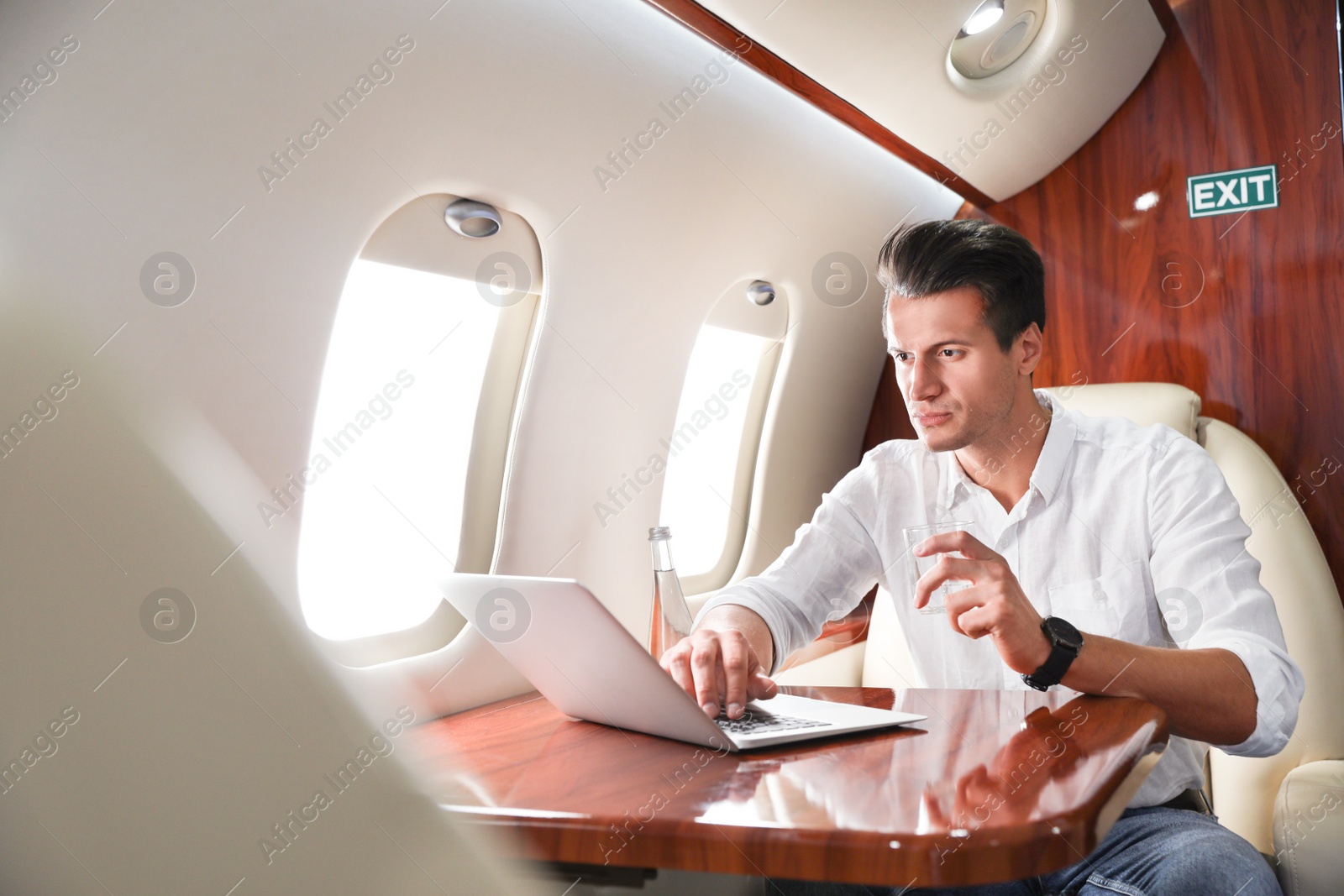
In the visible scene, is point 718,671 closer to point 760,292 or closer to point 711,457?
point 760,292

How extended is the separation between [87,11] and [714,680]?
110cm

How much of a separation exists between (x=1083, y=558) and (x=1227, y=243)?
5.09 feet

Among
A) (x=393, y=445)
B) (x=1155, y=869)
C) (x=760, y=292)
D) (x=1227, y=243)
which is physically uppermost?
(x=393, y=445)

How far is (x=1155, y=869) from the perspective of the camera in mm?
1127

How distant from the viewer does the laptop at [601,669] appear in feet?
3.23

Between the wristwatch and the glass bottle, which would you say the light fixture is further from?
the wristwatch

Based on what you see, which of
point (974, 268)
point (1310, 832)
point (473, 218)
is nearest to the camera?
point (1310, 832)

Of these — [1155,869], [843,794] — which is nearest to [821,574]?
[1155,869]

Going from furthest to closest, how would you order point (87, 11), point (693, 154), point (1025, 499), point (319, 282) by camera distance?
point (693, 154), point (1025, 499), point (319, 282), point (87, 11)

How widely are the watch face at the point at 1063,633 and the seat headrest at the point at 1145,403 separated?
1.21 metres

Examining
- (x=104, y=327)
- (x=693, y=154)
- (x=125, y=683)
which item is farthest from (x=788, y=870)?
(x=693, y=154)

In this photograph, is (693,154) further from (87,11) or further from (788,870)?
(788,870)

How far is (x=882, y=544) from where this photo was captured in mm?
1769

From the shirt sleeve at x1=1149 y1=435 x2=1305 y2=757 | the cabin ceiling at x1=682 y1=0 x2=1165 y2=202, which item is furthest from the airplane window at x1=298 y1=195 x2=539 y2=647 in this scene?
the shirt sleeve at x1=1149 y1=435 x2=1305 y2=757
